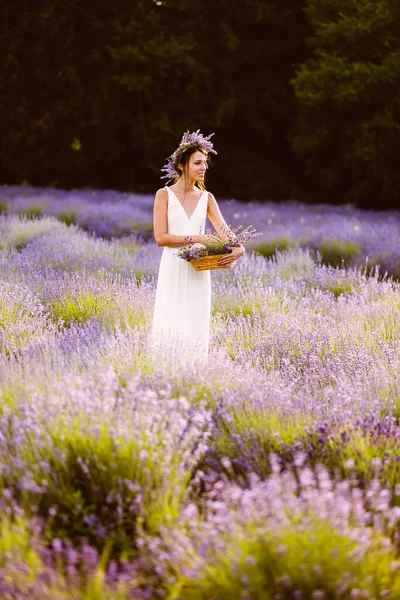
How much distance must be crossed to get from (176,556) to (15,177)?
18.7 meters

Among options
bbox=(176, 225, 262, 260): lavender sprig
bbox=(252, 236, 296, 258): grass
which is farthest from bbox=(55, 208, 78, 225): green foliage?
bbox=(176, 225, 262, 260): lavender sprig

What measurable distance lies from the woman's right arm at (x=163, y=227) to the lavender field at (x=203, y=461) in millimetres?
600

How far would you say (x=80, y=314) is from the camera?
17.0 feet

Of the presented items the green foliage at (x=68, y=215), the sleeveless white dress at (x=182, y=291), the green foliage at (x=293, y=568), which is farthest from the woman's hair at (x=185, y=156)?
the green foliage at (x=68, y=215)

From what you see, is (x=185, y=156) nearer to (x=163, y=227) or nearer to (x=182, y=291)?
(x=163, y=227)

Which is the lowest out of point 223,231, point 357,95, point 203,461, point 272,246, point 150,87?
point 203,461

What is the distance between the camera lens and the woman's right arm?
3820 mm

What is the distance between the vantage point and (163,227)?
3908 mm

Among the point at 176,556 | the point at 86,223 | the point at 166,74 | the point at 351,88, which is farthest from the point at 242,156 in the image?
the point at 176,556

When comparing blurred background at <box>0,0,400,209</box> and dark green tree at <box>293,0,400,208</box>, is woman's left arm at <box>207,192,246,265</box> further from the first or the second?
blurred background at <box>0,0,400,209</box>

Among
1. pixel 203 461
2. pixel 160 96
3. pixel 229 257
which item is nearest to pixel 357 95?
pixel 160 96

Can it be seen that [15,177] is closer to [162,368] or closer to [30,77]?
[30,77]

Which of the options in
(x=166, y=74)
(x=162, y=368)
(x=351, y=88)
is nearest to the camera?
(x=162, y=368)

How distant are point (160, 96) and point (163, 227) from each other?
14.9 metres
